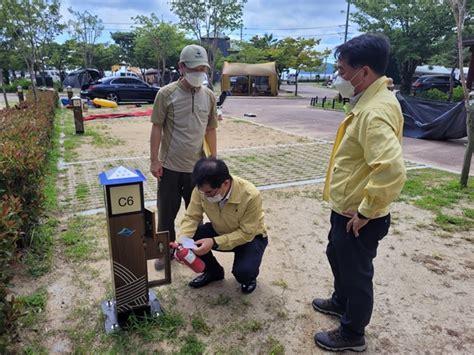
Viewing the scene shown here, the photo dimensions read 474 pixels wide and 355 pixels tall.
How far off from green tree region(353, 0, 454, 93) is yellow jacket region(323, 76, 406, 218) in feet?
69.3

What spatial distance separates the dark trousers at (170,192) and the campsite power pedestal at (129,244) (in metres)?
0.72

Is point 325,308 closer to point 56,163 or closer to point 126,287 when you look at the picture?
point 126,287

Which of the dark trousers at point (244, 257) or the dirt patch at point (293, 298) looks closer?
the dirt patch at point (293, 298)

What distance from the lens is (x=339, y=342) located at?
7.05 ft

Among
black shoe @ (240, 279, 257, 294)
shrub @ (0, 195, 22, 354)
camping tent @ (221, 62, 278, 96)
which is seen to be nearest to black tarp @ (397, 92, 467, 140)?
black shoe @ (240, 279, 257, 294)

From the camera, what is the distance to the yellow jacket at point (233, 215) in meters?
2.44

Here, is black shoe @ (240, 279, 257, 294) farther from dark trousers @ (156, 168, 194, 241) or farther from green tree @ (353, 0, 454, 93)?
green tree @ (353, 0, 454, 93)

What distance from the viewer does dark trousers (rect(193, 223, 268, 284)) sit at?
2.57m

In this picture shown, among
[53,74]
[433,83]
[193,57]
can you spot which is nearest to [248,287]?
[193,57]

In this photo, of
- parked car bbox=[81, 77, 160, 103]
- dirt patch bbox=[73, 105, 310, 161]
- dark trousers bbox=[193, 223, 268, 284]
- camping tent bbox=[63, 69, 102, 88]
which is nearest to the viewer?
dark trousers bbox=[193, 223, 268, 284]

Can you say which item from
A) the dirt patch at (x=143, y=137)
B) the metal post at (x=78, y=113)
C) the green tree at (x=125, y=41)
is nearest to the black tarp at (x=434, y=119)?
the dirt patch at (x=143, y=137)

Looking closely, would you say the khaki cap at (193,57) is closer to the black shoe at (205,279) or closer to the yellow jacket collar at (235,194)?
the yellow jacket collar at (235,194)

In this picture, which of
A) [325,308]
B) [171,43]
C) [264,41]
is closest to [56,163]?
[325,308]

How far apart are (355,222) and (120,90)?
57.9 feet
